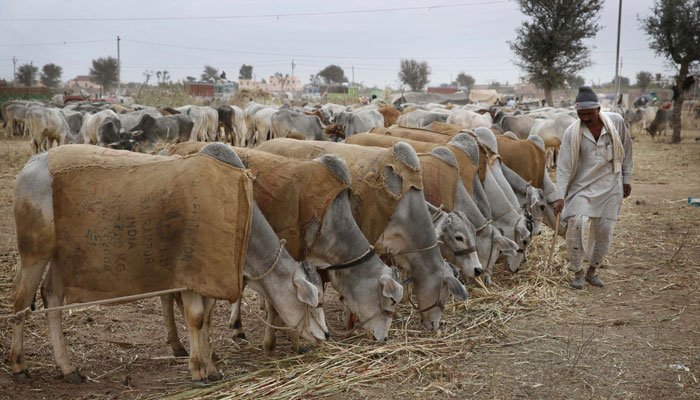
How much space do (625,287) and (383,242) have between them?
9.72ft

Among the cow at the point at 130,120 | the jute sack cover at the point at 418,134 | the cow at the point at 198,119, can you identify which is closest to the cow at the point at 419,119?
the cow at the point at 130,120

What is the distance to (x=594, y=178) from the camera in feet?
24.4

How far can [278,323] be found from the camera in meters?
5.79

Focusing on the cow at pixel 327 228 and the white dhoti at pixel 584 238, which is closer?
the cow at pixel 327 228

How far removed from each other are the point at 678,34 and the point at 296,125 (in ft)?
53.3

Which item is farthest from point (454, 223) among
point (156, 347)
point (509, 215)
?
point (156, 347)

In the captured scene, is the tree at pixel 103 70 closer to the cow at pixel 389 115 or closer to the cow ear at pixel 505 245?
the cow at pixel 389 115

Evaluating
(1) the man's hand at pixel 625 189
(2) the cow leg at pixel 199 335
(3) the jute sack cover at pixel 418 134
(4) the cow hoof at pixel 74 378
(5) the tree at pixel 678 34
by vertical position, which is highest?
(5) the tree at pixel 678 34

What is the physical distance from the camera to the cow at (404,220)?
6.04m

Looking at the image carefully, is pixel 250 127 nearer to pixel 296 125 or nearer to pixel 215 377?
pixel 296 125

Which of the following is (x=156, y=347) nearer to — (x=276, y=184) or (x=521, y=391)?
(x=276, y=184)

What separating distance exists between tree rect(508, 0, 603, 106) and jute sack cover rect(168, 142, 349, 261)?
29.0 meters

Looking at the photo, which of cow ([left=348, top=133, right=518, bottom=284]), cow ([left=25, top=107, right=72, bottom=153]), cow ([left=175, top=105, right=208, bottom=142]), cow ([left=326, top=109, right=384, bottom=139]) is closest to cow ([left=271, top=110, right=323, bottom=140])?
cow ([left=326, top=109, right=384, bottom=139])

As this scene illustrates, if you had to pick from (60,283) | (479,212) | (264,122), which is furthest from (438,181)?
(264,122)
